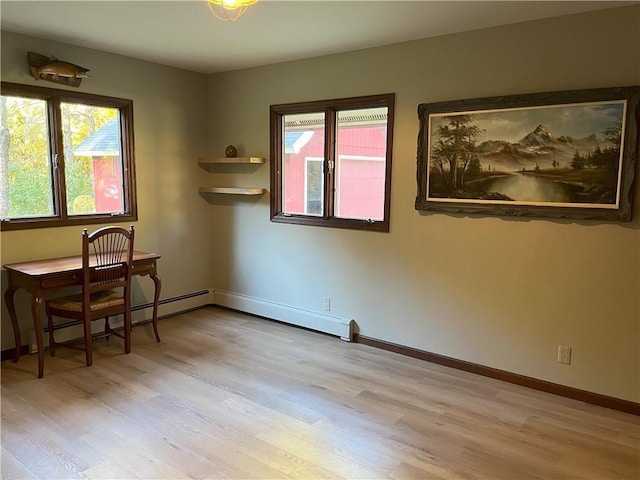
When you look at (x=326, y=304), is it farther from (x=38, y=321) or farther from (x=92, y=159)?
(x=92, y=159)

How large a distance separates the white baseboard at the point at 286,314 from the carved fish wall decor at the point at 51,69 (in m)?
2.51

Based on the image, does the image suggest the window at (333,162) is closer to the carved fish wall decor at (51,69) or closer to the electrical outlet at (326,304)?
the electrical outlet at (326,304)

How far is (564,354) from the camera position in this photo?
306cm

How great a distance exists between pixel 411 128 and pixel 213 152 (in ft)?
7.42

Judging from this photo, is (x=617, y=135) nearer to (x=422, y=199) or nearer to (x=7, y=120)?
(x=422, y=199)

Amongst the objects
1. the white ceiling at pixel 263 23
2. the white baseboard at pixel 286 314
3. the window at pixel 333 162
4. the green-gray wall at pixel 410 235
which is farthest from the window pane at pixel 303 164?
the white baseboard at pixel 286 314

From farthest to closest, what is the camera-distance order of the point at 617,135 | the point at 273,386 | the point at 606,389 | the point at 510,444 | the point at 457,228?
the point at 457,228
the point at 273,386
the point at 606,389
the point at 617,135
the point at 510,444

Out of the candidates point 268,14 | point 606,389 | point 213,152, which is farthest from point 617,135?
point 213,152

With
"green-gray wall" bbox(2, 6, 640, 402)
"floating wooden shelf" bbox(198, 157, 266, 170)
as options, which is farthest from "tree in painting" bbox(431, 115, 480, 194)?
"floating wooden shelf" bbox(198, 157, 266, 170)

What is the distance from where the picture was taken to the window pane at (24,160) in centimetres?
346

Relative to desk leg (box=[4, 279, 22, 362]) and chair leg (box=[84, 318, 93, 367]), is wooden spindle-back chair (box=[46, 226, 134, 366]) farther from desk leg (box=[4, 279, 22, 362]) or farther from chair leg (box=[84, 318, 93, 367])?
desk leg (box=[4, 279, 22, 362])

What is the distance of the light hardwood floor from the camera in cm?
230

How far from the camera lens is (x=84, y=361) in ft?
11.5

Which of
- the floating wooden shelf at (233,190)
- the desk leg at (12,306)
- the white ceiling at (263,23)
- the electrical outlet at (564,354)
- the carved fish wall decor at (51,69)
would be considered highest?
the white ceiling at (263,23)
